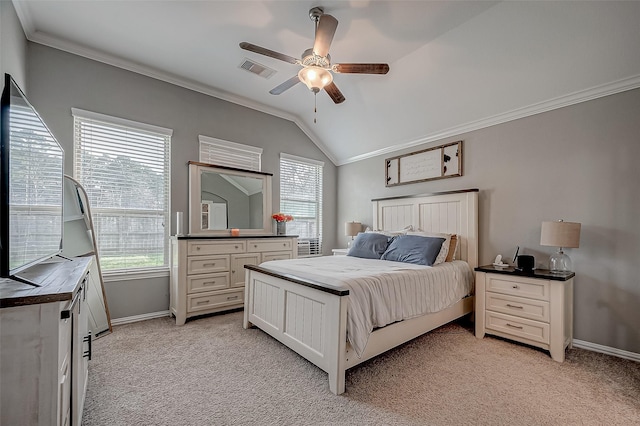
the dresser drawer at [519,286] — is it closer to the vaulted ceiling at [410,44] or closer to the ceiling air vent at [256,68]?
the vaulted ceiling at [410,44]

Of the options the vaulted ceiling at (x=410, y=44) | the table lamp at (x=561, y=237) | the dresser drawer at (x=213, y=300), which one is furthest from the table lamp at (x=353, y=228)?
the table lamp at (x=561, y=237)

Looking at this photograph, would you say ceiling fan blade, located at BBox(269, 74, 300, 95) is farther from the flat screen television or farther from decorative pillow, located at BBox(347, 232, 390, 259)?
decorative pillow, located at BBox(347, 232, 390, 259)

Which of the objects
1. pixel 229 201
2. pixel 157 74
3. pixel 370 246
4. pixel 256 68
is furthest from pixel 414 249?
pixel 157 74

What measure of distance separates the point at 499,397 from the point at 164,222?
3.78 meters

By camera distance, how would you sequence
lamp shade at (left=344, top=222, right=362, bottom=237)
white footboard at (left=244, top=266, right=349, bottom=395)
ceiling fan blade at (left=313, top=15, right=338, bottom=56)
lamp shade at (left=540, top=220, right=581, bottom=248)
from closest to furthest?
1. white footboard at (left=244, top=266, right=349, bottom=395)
2. ceiling fan blade at (left=313, top=15, right=338, bottom=56)
3. lamp shade at (left=540, top=220, right=581, bottom=248)
4. lamp shade at (left=344, top=222, right=362, bottom=237)

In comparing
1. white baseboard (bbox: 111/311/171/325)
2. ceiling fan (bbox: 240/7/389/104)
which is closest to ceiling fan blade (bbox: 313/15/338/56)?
ceiling fan (bbox: 240/7/389/104)

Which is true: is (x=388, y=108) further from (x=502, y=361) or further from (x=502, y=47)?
(x=502, y=361)

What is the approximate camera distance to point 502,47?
8.82 ft

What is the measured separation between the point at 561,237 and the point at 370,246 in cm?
188

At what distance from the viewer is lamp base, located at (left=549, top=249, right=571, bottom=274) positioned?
105 inches

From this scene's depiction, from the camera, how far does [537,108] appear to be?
9.86 feet

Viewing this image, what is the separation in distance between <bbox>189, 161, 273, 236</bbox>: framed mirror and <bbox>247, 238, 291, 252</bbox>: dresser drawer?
374 millimetres

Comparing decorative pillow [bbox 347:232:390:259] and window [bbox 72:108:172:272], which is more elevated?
window [bbox 72:108:172:272]

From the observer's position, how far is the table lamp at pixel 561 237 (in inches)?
98.1
